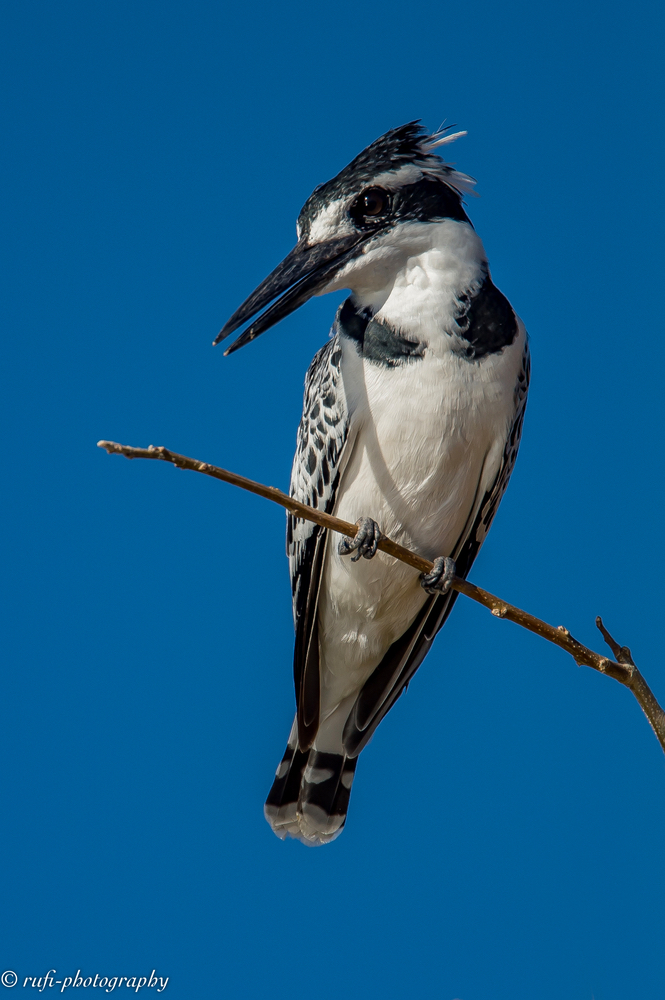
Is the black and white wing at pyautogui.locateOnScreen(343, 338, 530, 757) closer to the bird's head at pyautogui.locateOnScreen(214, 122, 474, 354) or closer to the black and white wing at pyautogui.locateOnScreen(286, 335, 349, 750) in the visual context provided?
the black and white wing at pyautogui.locateOnScreen(286, 335, 349, 750)

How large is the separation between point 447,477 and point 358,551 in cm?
40

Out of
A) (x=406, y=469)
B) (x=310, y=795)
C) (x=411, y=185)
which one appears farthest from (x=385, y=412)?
(x=310, y=795)

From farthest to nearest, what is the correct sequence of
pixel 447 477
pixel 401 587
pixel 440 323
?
pixel 401 587, pixel 447 477, pixel 440 323

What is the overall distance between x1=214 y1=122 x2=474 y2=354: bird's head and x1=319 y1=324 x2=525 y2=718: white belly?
Result: 0.87 feet

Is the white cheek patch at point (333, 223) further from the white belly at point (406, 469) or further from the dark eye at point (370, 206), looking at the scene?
the white belly at point (406, 469)

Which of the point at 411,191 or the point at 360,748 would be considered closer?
the point at 411,191

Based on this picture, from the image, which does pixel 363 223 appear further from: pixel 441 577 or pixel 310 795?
pixel 310 795

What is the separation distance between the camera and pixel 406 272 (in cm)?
287

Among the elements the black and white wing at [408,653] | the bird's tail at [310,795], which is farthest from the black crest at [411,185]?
the bird's tail at [310,795]

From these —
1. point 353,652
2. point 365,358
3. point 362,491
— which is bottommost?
point 353,652

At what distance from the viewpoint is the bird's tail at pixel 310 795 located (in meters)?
3.38

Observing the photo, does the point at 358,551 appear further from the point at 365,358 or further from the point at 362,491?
the point at 365,358

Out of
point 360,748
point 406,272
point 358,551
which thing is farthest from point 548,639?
point 360,748

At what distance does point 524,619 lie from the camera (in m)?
2.12
